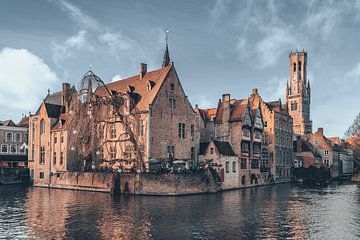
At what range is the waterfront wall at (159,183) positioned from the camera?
177ft

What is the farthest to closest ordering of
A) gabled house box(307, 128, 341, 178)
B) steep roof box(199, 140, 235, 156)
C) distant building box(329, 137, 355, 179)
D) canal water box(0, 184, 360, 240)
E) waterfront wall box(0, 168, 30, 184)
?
distant building box(329, 137, 355, 179), gabled house box(307, 128, 341, 178), waterfront wall box(0, 168, 30, 184), steep roof box(199, 140, 235, 156), canal water box(0, 184, 360, 240)

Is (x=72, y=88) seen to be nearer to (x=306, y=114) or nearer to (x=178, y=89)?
(x=178, y=89)

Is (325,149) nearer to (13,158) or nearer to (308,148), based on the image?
(308,148)

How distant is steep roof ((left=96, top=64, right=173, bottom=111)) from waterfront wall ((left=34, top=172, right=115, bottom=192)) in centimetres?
1260

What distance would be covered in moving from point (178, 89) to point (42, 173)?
104 ft

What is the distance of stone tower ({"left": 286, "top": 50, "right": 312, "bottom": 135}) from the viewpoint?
566 feet

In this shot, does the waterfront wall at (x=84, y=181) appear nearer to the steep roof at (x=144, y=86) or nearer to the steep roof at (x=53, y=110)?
the steep roof at (x=144, y=86)

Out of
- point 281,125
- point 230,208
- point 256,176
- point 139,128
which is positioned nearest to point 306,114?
point 281,125

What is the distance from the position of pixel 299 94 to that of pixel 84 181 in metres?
139

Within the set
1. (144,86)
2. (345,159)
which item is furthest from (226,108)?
(345,159)

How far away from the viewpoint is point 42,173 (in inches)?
3022

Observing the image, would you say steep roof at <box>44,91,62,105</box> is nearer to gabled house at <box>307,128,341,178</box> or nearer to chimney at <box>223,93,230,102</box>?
chimney at <box>223,93,230,102</box>

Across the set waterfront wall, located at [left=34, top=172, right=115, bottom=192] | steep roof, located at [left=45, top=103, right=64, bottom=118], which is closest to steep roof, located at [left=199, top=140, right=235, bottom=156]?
waterfront wall, located at [left=34, top=172, right=115, bottom=192]

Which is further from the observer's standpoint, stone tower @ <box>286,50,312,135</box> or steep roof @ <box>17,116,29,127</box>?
stone tower @ <box>286,50,312,135</box>
